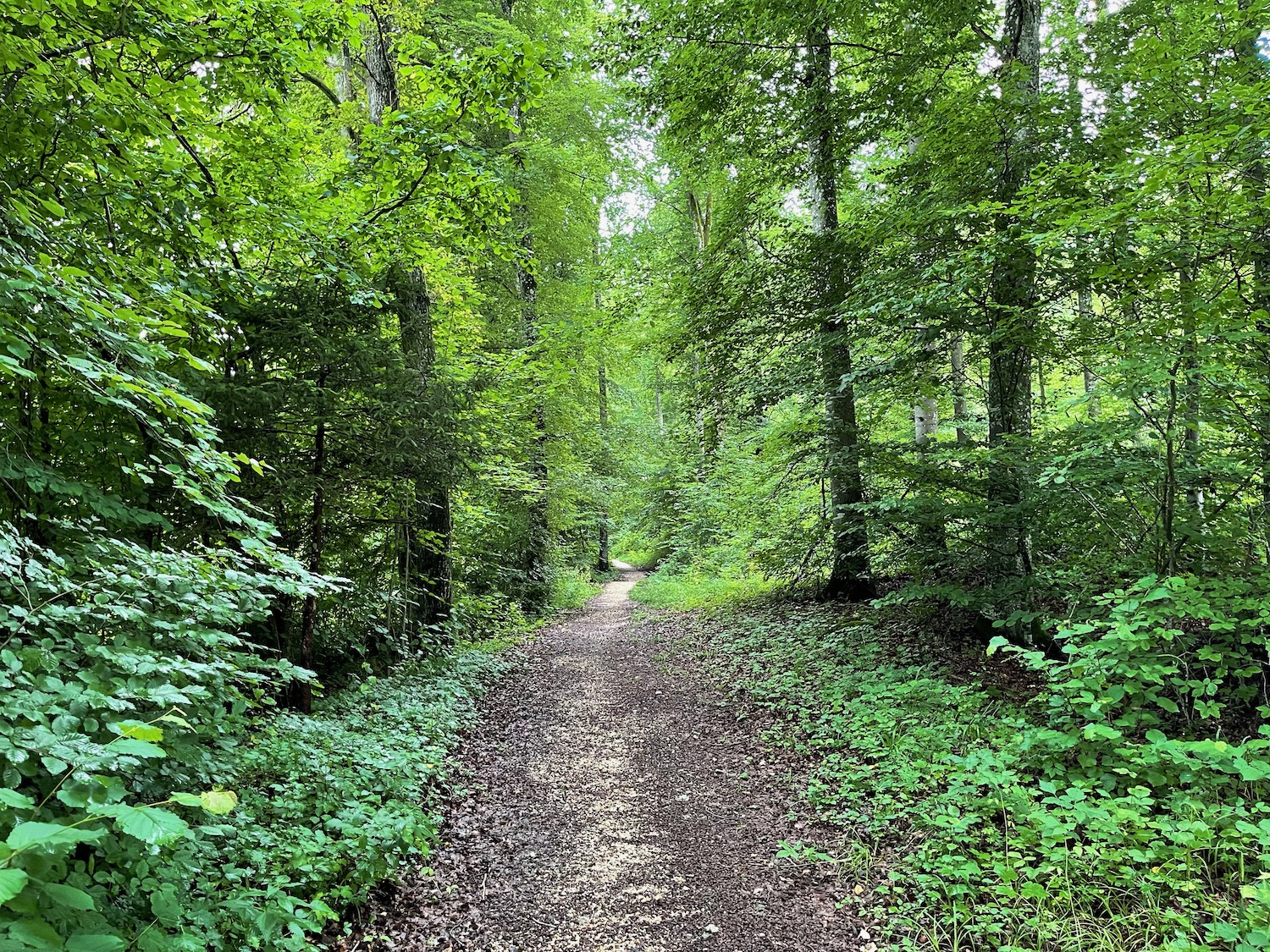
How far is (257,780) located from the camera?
424cm

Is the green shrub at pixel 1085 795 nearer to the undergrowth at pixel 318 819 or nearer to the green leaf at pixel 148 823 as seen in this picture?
the undergrowth at pixel 318 819

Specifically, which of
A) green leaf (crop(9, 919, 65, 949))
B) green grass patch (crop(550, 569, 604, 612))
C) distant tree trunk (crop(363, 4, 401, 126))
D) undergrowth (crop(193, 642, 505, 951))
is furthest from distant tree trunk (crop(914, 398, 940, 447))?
green leaf (crop(9, 919, 65, 949))

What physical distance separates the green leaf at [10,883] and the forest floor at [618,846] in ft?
9.31

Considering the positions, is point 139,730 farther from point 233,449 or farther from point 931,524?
point 931,524

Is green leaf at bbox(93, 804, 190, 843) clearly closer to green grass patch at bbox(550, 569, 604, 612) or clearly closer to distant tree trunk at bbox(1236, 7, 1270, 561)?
distant tree trunk at bbox(1236, 7, 1270, 561)

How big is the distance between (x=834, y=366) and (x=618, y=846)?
6748 millimetres

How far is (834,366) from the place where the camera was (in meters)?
8.74

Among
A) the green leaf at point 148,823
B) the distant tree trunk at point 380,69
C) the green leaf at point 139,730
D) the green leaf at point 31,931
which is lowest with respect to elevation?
the green leaf at point 31,931

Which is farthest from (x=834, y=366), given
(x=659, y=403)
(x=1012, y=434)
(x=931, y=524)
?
(x=659, y=403)

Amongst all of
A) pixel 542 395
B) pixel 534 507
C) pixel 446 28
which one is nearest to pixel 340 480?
pixel 542 395

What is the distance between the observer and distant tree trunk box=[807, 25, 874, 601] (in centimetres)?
793

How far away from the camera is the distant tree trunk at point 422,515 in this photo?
24.6ft

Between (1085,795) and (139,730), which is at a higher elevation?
(139,730)

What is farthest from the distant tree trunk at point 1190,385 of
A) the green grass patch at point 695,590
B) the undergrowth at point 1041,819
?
the green grass patch at point 695,590
